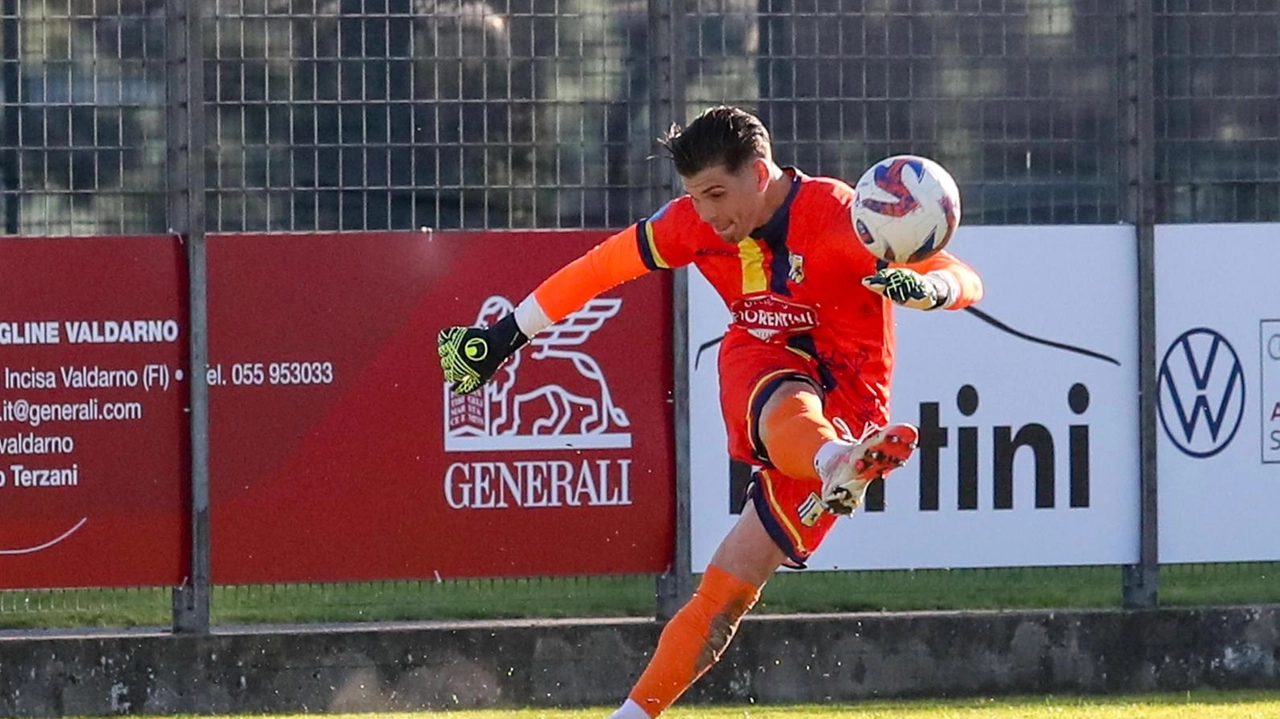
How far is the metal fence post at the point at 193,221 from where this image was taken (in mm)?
9312

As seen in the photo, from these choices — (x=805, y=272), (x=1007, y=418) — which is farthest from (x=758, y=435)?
(x=1007, y=418)

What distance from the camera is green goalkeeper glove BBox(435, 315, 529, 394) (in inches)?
272

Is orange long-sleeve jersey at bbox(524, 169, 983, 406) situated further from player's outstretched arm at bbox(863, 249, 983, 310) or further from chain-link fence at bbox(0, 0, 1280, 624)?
chain-link fence at bbox(0, 0, 1280, 624)

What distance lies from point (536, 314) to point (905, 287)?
5.01 ft

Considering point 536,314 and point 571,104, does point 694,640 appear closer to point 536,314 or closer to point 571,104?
point 536,314

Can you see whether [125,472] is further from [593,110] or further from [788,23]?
[788,23]

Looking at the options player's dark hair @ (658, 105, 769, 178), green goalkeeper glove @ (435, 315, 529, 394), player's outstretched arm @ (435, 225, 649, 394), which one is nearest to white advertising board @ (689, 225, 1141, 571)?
player's outstretched arm @ (435, 225, 649, 394)

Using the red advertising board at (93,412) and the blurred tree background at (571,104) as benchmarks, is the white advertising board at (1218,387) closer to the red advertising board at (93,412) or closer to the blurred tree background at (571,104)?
the blurred tree background at (571,104)

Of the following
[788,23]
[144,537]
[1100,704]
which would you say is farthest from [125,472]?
[1100,704]

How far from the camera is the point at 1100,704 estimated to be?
372 inches

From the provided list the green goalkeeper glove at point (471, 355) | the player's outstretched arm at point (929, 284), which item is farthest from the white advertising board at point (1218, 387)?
the green goalkeeper glove at point (471, 355)

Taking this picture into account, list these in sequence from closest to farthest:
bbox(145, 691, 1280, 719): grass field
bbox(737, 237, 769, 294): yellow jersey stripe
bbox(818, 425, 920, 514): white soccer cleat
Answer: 1. bbox(818, 425, 920, 514): white soccer cleat
2. bbox(737, 237, 769, 294): yellow jersey stripe
3. bbox(145, 691, 1280, 719): grass field

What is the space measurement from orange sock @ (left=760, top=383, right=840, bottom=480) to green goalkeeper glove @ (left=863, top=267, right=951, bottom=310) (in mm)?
489

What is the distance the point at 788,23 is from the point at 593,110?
98 cm
